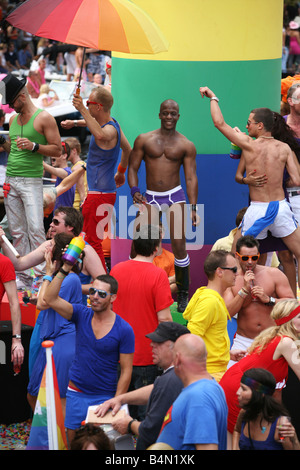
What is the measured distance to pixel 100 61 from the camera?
20812 millimetres

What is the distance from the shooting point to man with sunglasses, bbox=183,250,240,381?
6.01 metres

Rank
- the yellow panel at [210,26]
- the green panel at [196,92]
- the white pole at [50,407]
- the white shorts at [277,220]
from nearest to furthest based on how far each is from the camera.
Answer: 1. the white pole at [50,407]
2. the white shorts at [277,220]
3. the yellow panel at [210,26]
4. the green panel at [196,92]

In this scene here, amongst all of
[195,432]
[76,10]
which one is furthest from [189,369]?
[76,10]

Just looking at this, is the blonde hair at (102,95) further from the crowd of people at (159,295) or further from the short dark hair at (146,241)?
the short dark hair at (146,241)

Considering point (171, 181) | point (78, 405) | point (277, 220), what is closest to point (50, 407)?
point (78, 405)

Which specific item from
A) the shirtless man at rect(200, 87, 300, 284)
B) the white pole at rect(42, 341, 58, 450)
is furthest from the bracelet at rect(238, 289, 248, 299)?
the white pole at rect(42, 341, 58, 450)

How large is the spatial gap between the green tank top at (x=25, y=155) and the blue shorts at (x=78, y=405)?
292 centimetres

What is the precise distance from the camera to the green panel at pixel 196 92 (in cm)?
864

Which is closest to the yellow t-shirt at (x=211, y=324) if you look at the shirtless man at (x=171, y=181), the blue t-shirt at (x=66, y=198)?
the shirtless man at (x=171, y=181)

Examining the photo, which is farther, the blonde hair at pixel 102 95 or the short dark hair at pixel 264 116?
the blonde hair at pixel 102 95

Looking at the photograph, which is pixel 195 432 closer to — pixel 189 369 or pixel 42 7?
pixel 189 369

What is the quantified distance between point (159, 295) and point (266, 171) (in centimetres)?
206
